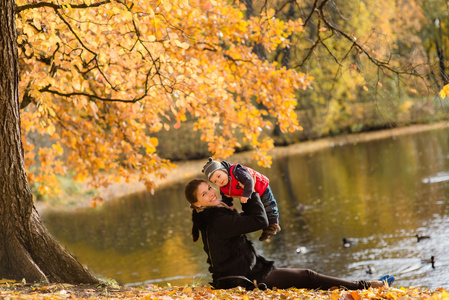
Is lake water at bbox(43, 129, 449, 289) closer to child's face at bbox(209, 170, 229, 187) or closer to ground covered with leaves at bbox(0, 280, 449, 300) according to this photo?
ground covered with leaves at bbox(0, 280, 449, 300)

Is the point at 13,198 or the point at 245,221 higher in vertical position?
the point at 13,198

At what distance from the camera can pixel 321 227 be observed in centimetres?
1197

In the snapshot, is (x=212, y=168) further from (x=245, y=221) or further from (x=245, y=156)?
(x=245, y=156)

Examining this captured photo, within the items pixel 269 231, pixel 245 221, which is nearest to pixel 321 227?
pixel 269 231

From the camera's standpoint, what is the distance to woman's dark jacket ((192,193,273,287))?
410 cm

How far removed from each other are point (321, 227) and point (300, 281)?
25.6ft

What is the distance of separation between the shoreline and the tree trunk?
15.4 m

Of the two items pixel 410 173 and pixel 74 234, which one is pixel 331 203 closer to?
pixel 410 173

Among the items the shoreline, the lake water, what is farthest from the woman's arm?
the shoreline

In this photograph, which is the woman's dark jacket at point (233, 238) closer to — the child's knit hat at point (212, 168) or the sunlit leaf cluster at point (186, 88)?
the child's knit hat at point (212, 168)

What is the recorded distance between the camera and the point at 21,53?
6.64m

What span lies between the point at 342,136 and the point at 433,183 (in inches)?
750

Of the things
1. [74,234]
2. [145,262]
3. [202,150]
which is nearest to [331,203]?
[145,262]

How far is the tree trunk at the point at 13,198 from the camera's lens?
4.50 meters
